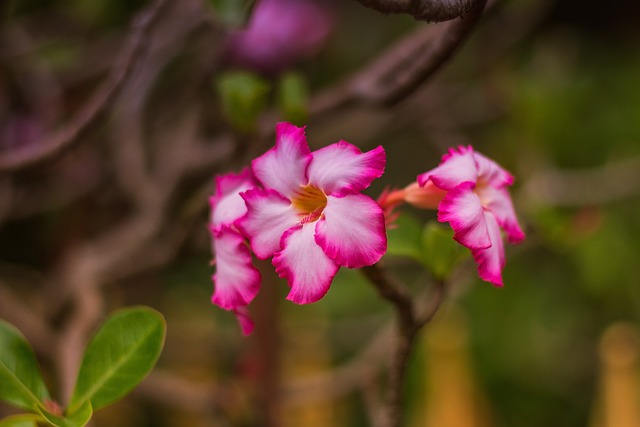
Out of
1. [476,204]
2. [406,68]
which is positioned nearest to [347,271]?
[406,68]

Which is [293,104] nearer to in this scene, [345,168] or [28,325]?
[345,168]

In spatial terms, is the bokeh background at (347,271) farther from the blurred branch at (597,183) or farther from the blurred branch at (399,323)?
the blurred branch at (399,323)

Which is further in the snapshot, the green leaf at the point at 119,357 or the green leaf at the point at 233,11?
the green leaf at the point at 233,11

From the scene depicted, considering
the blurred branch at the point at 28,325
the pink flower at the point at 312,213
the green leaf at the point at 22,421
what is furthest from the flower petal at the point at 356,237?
the blurred branch at the point at 28,325

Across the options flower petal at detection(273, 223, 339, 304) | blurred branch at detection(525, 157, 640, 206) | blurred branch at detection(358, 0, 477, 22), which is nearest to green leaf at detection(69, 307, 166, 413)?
flower petal at detection(273, 223, 339, 304)

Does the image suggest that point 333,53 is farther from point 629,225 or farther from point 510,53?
point 629,225
